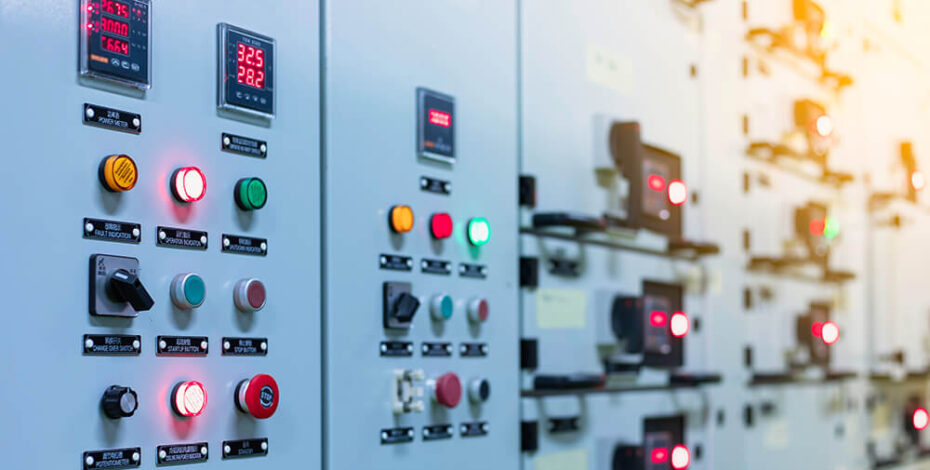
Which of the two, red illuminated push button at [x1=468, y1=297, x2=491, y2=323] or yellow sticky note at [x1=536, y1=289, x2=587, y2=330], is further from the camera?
yellow sticky note at [x1=536, y1=289, x2=587, y2=330]

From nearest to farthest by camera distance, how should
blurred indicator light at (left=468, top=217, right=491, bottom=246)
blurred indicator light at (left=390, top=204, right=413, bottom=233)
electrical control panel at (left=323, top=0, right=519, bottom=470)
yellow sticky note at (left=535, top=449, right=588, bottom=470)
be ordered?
electrical control panel at (left=323, top=0, right=519, bottom=470) < blurred indicator light at (left=390, top=204, right=413, bottom=233) < blurred indicator light at (left=468, top=217, right=491, bottom=246) < yellow sticky note at (left=535, top=449, right=588, bottom=470)

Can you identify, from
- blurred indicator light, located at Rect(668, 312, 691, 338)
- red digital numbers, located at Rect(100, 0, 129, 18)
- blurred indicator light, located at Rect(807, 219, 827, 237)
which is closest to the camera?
red digital numbers, located at Rect(100, 0, 129, 18)

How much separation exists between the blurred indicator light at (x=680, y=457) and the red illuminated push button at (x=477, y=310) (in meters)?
1.01

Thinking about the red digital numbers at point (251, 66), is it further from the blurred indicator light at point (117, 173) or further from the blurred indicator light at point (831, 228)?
the blurred indicator light at point (831, 228)

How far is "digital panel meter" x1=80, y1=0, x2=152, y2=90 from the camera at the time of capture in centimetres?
163

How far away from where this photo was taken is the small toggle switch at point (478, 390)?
7.92 feet

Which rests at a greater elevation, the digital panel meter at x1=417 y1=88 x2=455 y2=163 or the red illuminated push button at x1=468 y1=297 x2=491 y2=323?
the digital panel meter at x1=417 y1=88 x2=455 y2=163

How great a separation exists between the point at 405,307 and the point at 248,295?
43 cm

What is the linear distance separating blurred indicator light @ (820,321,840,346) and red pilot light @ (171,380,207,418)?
293 centimetres

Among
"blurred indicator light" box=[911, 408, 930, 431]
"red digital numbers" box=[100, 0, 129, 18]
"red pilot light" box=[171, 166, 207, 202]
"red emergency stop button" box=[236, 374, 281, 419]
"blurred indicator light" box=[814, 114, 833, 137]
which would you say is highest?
"blurred indicator light" box=[814, 114, 833, 137]

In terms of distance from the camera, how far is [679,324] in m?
3.14

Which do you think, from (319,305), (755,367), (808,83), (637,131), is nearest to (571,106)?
(637,131)

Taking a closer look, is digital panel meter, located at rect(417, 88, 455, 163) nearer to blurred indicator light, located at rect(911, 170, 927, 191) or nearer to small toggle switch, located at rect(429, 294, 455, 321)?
small toggle switch, located at rect(429, 294, 455, 321)

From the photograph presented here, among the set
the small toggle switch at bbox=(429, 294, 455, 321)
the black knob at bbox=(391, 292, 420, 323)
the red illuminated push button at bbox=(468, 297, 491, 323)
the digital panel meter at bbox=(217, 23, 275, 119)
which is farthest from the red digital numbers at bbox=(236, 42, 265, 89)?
the red illuminated push button at bbox=(468, 297, 491, 323)
